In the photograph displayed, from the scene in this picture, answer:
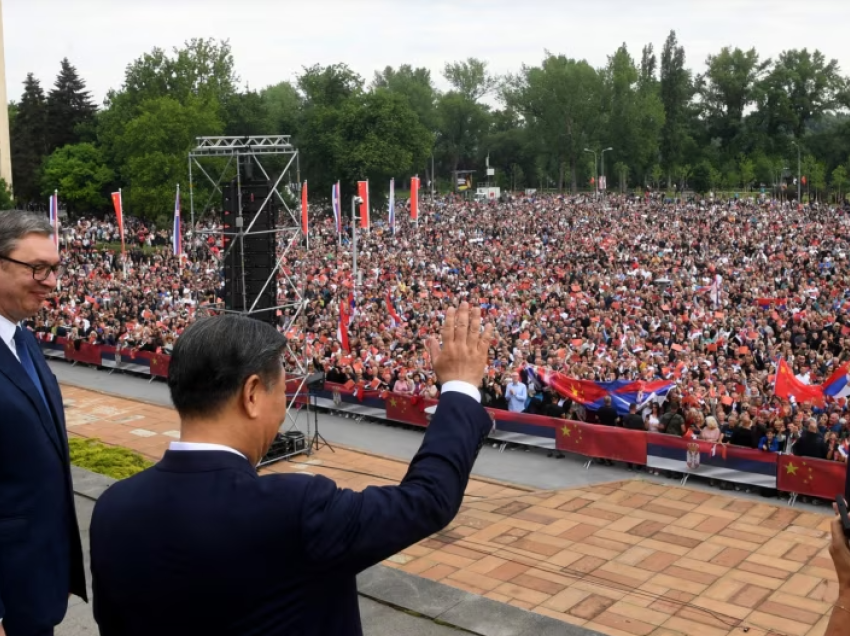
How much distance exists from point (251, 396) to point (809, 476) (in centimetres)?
1206

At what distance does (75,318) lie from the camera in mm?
25109

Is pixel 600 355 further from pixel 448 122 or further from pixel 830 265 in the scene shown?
pixel 448 122

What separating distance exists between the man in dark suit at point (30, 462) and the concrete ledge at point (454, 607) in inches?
58.4

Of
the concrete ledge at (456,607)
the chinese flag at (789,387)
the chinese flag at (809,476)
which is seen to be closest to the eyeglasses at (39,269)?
the concrete ledge at (456,607)

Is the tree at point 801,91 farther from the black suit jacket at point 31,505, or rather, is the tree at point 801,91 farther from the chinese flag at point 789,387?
the black suit jacket at point 31,505

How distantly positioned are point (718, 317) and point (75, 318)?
1692 cm

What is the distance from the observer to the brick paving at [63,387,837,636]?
892 centimetres

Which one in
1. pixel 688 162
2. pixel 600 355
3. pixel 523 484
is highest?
pixel 688 162

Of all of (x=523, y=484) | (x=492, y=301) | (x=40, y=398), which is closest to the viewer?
(x=40, y=398)

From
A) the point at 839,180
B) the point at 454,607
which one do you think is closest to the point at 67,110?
the point at 839,180

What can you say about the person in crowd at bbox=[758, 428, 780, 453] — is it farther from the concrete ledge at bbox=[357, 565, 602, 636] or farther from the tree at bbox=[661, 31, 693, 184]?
the tree at bbox=[661, 31, 693, 184]

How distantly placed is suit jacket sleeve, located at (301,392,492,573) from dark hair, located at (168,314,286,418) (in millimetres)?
273

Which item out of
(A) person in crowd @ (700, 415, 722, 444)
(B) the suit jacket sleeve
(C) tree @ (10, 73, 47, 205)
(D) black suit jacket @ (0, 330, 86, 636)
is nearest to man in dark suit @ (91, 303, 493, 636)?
(B) the suit jacket sleeve

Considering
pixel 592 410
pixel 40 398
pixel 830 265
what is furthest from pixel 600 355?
pixel 40 398
